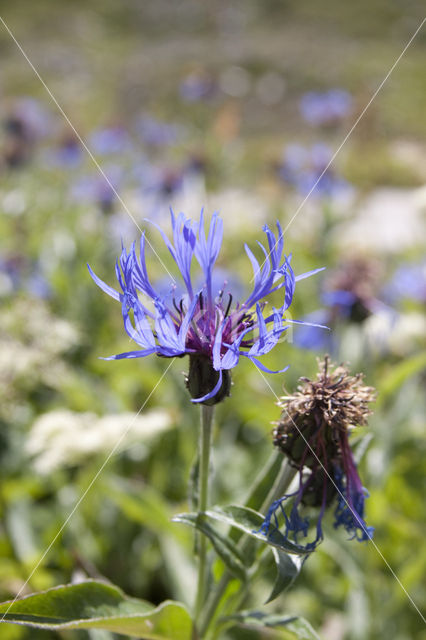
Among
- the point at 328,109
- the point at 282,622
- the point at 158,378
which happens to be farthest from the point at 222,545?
the point at 328,109

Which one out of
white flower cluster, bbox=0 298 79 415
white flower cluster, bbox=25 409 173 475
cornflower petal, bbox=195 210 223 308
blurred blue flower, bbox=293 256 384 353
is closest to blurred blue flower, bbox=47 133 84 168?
white flower cluster, bbox=0 298 79 415

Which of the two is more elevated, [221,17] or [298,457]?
[221,17]

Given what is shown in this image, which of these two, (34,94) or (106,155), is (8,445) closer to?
(106,155)

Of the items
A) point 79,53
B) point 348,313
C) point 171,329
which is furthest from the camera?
point 79,53

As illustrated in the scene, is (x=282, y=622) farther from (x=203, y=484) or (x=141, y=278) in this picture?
(x=141, y=278)

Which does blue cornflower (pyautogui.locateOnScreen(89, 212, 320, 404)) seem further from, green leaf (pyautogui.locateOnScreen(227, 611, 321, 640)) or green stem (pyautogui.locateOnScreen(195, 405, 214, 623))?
green leaf (pyautogui.locateOnScreen(227, 611, 321, 640))

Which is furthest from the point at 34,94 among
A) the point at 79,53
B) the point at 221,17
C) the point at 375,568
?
the point at 375,568
